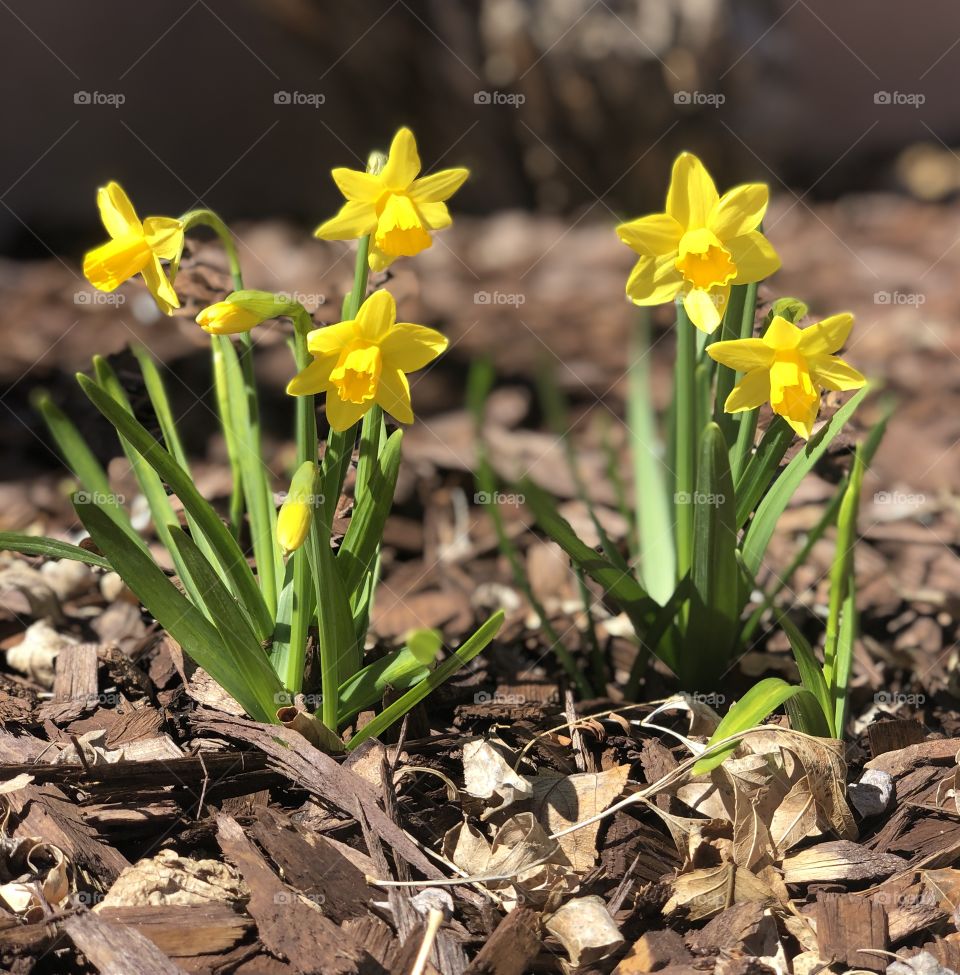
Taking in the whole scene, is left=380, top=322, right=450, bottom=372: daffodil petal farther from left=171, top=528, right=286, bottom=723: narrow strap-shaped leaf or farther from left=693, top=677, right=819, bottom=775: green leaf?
left=693, top=677, right=819, bottom=775: green leaf

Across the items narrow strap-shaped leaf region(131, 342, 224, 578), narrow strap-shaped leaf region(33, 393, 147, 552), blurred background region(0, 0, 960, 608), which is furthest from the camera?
blurred background region(0, 0, 960, 608)

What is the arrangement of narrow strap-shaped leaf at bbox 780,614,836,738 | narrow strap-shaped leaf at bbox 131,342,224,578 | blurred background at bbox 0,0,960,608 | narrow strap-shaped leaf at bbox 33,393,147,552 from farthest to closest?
blurred background at bbox 0,0,960,608 < narrow strap-shaped leaf at bbox 33,393,147,552 < narrow strap-shaped leaf at bbox 131,342,224,578 < narrow strap-shaped leaf at bbox 780,614,836,738

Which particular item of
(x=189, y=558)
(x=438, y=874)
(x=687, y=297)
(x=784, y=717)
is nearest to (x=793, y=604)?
(x=784, y=717)

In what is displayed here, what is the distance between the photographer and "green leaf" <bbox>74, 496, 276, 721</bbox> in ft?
4.75

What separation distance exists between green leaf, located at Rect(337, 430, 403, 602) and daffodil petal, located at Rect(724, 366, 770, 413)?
549 mm

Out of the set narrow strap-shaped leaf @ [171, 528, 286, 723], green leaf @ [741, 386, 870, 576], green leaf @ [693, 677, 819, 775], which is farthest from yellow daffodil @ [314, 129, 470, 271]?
green leaf @ [693, 677, 819, 775]

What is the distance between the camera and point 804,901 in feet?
4.90

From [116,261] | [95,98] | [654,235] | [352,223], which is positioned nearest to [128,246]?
[116,261]

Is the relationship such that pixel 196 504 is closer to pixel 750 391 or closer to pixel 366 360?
pixel 366 360

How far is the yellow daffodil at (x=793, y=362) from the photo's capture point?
1.46 meters

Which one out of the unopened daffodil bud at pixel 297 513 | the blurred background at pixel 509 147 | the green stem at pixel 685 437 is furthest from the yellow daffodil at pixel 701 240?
the blurred background at pixel 509 147

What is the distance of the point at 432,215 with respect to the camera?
4.73 ft

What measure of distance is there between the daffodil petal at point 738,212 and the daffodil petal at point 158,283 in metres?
0.85

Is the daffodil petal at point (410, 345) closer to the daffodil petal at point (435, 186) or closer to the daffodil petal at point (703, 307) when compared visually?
the daffodil petal at point (435, 186)
